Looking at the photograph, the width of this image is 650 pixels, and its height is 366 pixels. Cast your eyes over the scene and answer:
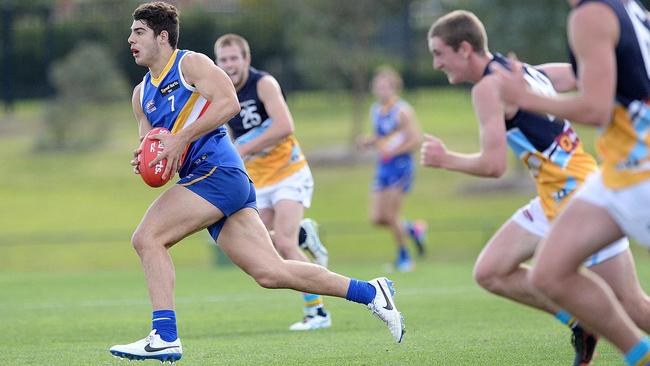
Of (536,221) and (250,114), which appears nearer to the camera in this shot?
(536,221)

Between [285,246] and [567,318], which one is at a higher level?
[567,318]

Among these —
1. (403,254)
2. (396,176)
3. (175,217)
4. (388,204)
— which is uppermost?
(175,217)

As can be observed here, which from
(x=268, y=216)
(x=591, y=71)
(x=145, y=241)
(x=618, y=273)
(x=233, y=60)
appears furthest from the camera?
(x=268, y=216)

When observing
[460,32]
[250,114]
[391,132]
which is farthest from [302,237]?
[391,132]

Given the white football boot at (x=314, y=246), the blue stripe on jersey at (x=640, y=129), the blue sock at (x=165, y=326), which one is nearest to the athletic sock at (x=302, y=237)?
the white football boot at (x=314, y=246)

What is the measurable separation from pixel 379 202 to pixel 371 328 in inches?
295

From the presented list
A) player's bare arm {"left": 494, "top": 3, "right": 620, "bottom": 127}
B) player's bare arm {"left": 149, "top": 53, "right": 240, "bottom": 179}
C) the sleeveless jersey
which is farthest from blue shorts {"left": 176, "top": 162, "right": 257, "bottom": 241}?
the sleeveless jersey

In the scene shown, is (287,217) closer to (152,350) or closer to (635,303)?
(152,350)

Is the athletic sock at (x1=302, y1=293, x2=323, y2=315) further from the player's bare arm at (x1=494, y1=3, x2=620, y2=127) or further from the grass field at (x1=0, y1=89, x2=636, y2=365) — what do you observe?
the player's bare arm at (x1=494, y1=3, x2=620, y2=127)

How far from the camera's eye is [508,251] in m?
6.50

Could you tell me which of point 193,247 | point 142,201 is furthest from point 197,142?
point 142,201

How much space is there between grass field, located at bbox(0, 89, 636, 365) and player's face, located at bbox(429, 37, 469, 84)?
72.3 inches

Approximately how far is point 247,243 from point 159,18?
1.55 metres

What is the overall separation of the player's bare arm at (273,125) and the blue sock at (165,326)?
124 inches
